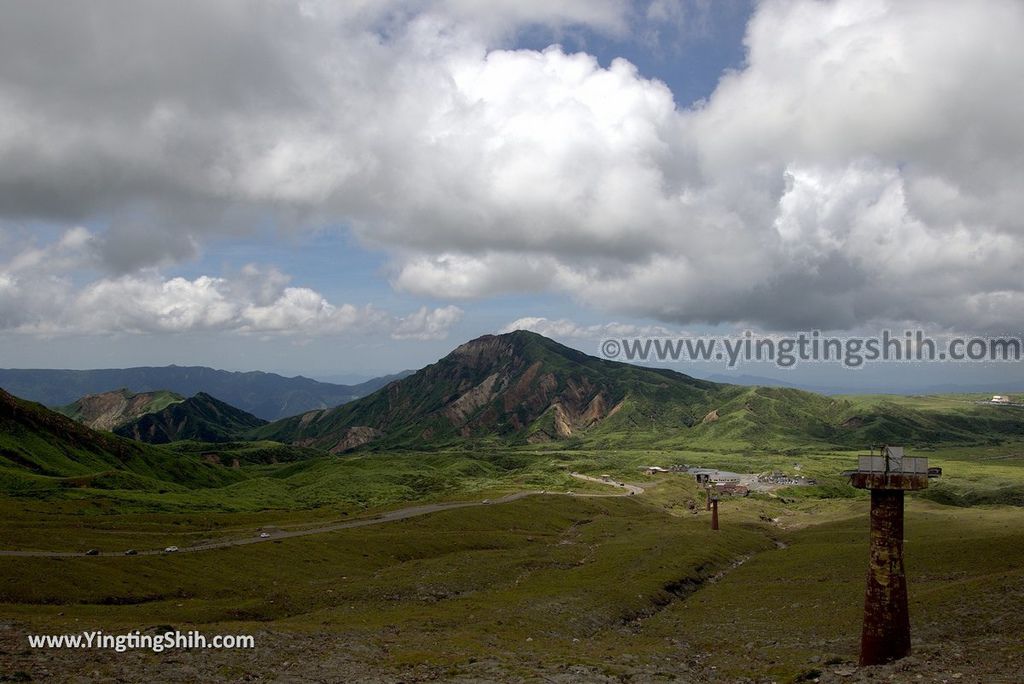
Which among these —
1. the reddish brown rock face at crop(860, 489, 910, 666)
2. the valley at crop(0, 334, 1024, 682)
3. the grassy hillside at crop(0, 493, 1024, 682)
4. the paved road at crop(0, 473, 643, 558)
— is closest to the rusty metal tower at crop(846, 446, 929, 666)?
the reddish brown rock face at crop(860, 489, 910, 666)

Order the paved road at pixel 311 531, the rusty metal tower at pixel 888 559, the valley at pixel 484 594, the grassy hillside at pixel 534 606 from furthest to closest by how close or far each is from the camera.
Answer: the paved road at pixel 311 531 < the rusty metal tower at pixel 888 559 < the valley at pixel 484 594 < the grassy hillside at pixel 534 606

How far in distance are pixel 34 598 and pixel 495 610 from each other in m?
46.6

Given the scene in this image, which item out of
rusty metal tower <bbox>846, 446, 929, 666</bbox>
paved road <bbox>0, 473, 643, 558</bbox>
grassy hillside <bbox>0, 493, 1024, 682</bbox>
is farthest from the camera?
A: paved road <bbox>0, 473, 643, 558</bbox>

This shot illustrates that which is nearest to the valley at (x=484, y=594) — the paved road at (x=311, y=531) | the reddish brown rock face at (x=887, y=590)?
the paved road at (x=311, y=531)

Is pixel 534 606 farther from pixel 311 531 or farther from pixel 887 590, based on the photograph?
pixel 311 531

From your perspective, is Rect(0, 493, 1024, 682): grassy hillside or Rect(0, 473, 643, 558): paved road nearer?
Rect(0, 493, 1024, 682): grassy hillside

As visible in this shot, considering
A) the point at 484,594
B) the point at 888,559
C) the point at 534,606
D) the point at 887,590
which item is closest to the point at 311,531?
the point at 484,594

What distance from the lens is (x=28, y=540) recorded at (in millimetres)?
95438

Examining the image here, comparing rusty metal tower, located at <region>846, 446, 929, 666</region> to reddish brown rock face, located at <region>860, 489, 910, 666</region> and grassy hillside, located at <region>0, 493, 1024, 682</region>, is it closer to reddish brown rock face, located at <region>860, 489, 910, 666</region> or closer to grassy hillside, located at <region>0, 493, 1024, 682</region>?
reddish brown rock face, located at <region>860, 489, 910, 666</region>

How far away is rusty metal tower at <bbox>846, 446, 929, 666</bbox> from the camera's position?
46.0 meters

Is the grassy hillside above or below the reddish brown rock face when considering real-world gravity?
below

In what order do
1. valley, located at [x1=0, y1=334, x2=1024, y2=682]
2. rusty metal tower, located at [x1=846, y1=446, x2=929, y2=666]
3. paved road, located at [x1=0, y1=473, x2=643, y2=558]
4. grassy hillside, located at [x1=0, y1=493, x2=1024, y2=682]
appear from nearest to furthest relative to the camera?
grassy hillside, located at [x1=0, y1=493, x2=1024, y2=682] → valley, located at [x1=0, y1=334, x2=1024, y2=682] → rusty metal tower, located at [x1=846, y1=446, x2=929, y2=666] → paved road, located at [x1=0, y1=473, x2=643, y2=558]

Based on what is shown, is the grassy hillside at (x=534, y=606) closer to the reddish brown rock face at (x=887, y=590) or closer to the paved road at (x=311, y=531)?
the reddish brown rock face at (x=887, y=590)

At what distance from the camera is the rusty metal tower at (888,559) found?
46.0 metres
